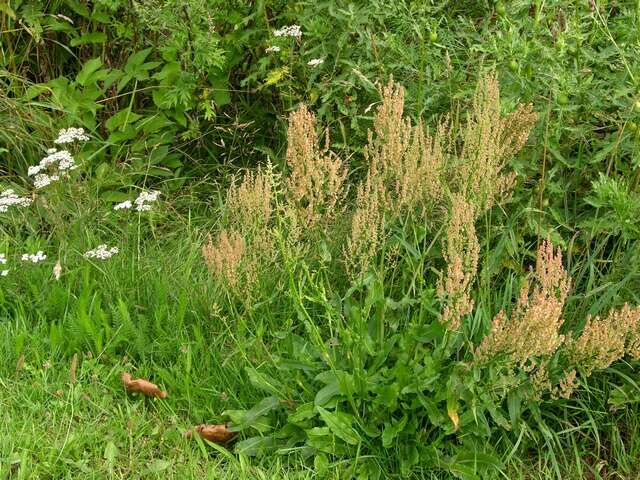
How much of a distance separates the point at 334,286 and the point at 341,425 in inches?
30.7

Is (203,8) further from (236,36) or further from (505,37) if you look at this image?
(505,37)

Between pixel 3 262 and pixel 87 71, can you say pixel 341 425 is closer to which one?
pixel 3 262

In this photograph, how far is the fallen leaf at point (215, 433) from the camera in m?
3.35

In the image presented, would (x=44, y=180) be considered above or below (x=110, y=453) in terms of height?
above

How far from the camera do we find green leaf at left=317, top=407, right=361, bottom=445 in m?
3.15

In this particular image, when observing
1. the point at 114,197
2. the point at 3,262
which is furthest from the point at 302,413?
the point at 114,197

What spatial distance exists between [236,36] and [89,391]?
2346mm

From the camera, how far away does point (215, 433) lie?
3.35 metres

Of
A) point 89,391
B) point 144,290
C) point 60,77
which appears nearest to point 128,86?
point 60,77

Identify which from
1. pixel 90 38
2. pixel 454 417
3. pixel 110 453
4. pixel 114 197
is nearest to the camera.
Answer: pixel 454 417

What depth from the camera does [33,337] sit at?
3.75 m

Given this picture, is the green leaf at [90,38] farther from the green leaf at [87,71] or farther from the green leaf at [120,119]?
the green leaf at [120,119]

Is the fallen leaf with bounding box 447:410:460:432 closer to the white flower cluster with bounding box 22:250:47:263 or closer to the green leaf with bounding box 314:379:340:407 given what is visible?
the green leaf with bounding box 314:379:340:407

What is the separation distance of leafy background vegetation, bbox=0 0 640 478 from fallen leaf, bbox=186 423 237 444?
4 centimetres
